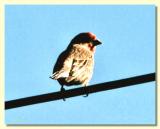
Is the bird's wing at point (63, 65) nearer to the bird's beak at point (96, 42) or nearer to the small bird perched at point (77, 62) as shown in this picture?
the small bird perched at point (77, 62)

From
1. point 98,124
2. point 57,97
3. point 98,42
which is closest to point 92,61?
point 98,42

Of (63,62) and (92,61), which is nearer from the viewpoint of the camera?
(63,62)

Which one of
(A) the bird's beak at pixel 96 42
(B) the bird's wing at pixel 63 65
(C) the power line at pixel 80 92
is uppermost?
(A) the bird's beak at pixel 96 42

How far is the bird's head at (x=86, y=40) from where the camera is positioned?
6238mm

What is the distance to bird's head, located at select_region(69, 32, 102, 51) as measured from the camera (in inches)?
246

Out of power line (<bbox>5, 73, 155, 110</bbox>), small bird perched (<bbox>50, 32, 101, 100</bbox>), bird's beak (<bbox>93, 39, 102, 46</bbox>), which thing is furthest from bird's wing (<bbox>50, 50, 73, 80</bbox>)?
power line (<bbox>5, 73, 155, 110</bbox>)

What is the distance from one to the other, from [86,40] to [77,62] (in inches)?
39.6

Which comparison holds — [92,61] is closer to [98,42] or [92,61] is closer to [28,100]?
[98,42]

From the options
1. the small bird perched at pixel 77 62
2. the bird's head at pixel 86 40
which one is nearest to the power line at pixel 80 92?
the small bird perched at pixel 77 62

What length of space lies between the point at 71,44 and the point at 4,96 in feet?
4.34

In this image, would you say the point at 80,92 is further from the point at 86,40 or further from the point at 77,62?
the point at 86,40

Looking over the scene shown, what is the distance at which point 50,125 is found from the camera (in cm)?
535

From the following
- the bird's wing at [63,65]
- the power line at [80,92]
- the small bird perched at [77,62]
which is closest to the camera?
the power line at [80,92]

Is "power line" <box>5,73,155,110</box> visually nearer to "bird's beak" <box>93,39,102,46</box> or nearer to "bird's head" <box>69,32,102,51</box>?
"bird's beak" <box>93,39,102,46</box>
